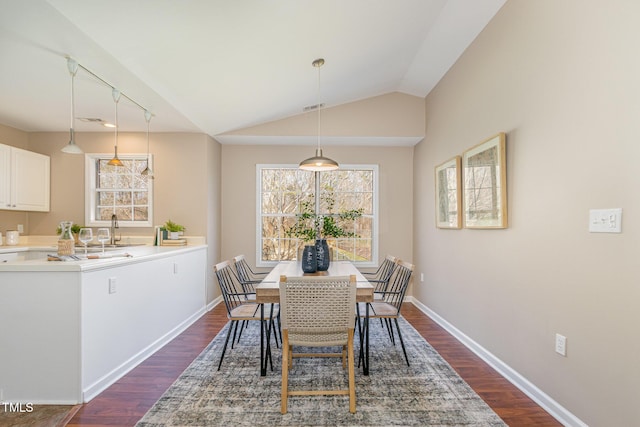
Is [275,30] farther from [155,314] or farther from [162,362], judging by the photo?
[162,362]

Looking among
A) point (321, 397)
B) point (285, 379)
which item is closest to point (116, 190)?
point (285, 379)

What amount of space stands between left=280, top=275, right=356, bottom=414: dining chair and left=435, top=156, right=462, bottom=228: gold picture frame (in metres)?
1.92

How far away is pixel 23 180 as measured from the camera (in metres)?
4.05

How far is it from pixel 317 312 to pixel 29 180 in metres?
4.44

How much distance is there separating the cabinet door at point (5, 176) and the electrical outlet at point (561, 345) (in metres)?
5.66

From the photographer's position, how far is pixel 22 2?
179 cm

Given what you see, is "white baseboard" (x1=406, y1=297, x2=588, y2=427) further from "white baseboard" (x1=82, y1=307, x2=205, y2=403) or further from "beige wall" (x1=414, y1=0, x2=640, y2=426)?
"white baseboard" (x1=82, y1=307, x2=205, y2=403)

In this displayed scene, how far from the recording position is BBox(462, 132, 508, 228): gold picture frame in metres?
2.56

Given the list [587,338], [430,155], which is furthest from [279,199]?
[587,338]

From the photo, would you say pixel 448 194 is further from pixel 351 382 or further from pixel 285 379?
pixel 285 379

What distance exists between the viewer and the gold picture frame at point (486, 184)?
256cm

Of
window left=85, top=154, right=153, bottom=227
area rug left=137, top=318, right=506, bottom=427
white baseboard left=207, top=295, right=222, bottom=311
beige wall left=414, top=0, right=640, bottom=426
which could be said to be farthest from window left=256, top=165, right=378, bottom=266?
area rug left=137, top=318, right=506, bottom=427

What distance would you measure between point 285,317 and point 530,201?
1924mm

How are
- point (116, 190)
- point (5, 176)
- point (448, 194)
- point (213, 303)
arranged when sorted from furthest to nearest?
point (213, 303) → point (116, 190) → point (5, 176) → point (448, 194)
